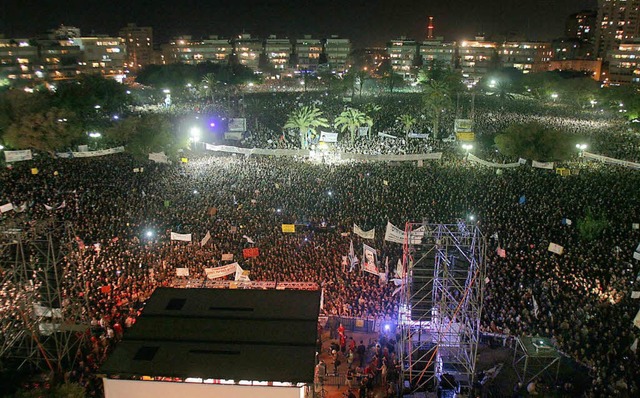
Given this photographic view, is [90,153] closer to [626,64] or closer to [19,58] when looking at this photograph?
[19,58]

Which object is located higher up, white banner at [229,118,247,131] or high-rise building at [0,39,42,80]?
high-rise building at [0,39,42,80]

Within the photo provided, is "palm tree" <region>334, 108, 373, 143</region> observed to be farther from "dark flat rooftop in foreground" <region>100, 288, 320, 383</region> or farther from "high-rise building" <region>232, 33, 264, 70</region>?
"high-rise building" <region>232, 33, 264, 70</region>

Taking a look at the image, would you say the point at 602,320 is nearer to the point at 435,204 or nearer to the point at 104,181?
the point at 435,204

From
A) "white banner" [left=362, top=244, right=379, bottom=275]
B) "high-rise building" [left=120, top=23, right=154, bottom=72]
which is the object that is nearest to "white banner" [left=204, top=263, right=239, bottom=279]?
→ "white banner" [left=362, top=244, right=379, bottom=275]

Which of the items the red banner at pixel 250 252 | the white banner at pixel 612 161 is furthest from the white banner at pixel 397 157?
the red banner at pixel 250 252

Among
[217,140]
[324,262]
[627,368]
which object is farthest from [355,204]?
[217,140]

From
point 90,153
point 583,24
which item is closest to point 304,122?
point 90,153
